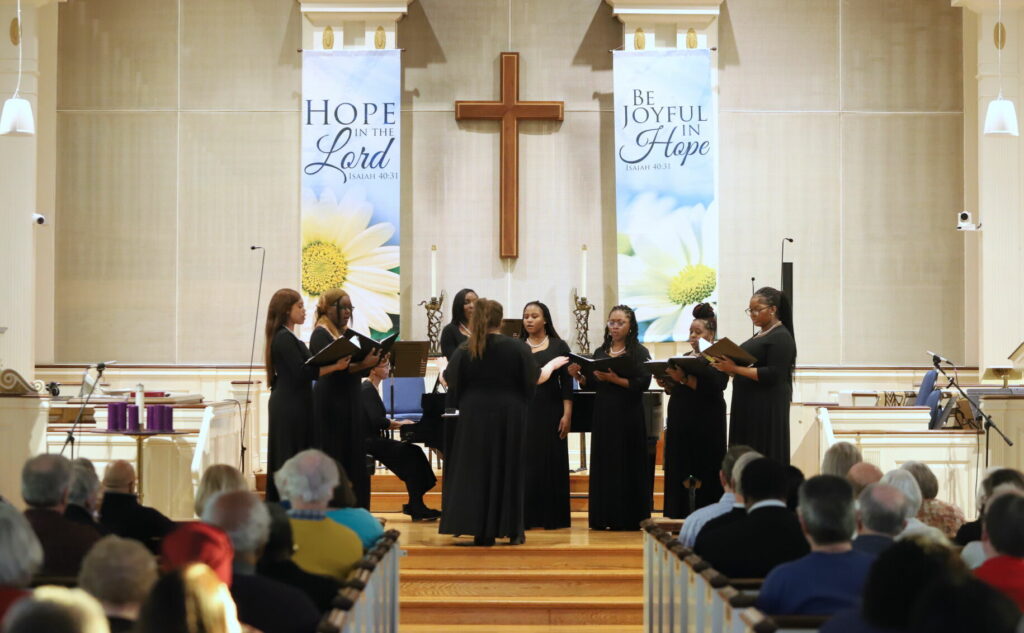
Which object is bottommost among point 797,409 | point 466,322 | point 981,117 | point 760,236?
point 797,409

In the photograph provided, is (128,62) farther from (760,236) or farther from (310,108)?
(760,236)

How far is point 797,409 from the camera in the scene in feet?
33.0

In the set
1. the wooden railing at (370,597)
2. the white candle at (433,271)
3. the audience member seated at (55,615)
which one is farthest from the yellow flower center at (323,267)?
the audience member seated at (55,615)

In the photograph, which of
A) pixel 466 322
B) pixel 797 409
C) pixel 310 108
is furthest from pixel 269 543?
pixel 310 108

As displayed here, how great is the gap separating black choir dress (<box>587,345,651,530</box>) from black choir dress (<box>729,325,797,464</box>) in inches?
25.3

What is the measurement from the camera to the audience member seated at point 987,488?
4625mm

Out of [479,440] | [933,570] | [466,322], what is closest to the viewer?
[933,570]

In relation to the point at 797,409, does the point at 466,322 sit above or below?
above

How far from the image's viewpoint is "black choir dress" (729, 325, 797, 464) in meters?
7.52

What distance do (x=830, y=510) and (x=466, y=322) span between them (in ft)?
17.4

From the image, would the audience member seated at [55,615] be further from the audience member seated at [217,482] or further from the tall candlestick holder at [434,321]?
the tall candlestick holder at [434,321]

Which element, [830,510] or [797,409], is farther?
[797,409]

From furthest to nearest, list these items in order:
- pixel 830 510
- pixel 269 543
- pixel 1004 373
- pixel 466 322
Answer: pixel 1004 373 → pixel 466 322 → pixel 269 543 → pixel 830 510

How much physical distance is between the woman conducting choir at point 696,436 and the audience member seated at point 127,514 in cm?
378
